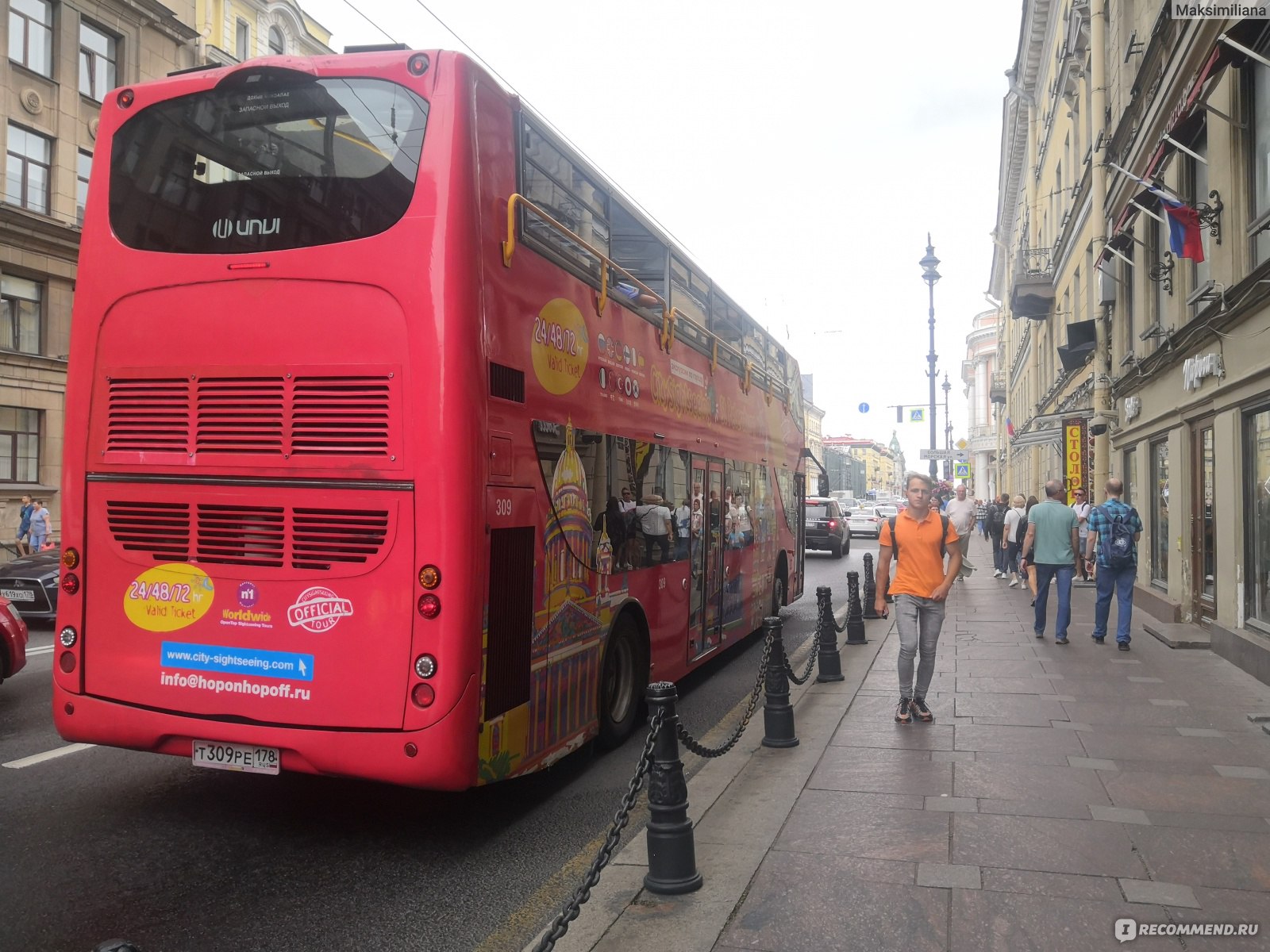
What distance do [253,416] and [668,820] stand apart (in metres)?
2.79

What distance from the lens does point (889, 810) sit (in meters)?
5.45

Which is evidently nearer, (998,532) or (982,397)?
(998,532)

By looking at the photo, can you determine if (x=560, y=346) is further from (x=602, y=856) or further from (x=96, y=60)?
(x=96, y=60)

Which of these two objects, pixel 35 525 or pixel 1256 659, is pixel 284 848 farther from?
pixel 35 525

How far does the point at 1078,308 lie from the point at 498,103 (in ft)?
69.8

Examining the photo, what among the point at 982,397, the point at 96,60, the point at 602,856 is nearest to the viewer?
the point at 602,856

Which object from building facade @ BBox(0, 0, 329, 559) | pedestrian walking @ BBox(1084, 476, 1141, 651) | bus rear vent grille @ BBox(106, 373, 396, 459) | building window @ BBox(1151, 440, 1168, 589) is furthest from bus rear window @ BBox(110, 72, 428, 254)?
building facade @ BBox(0, 0, 329, 559)

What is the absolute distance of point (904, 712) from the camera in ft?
25.4

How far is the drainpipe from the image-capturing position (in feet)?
59.9

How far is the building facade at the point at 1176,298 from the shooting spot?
9.82 m

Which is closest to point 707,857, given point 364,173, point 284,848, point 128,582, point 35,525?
point 284,848

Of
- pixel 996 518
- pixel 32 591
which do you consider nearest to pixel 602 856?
pixel 32 591

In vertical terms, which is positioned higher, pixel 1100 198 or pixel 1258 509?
pixel 1100 198

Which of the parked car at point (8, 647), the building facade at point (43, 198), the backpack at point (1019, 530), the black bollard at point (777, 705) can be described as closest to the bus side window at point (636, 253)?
the black bollard at point (777, 705)
